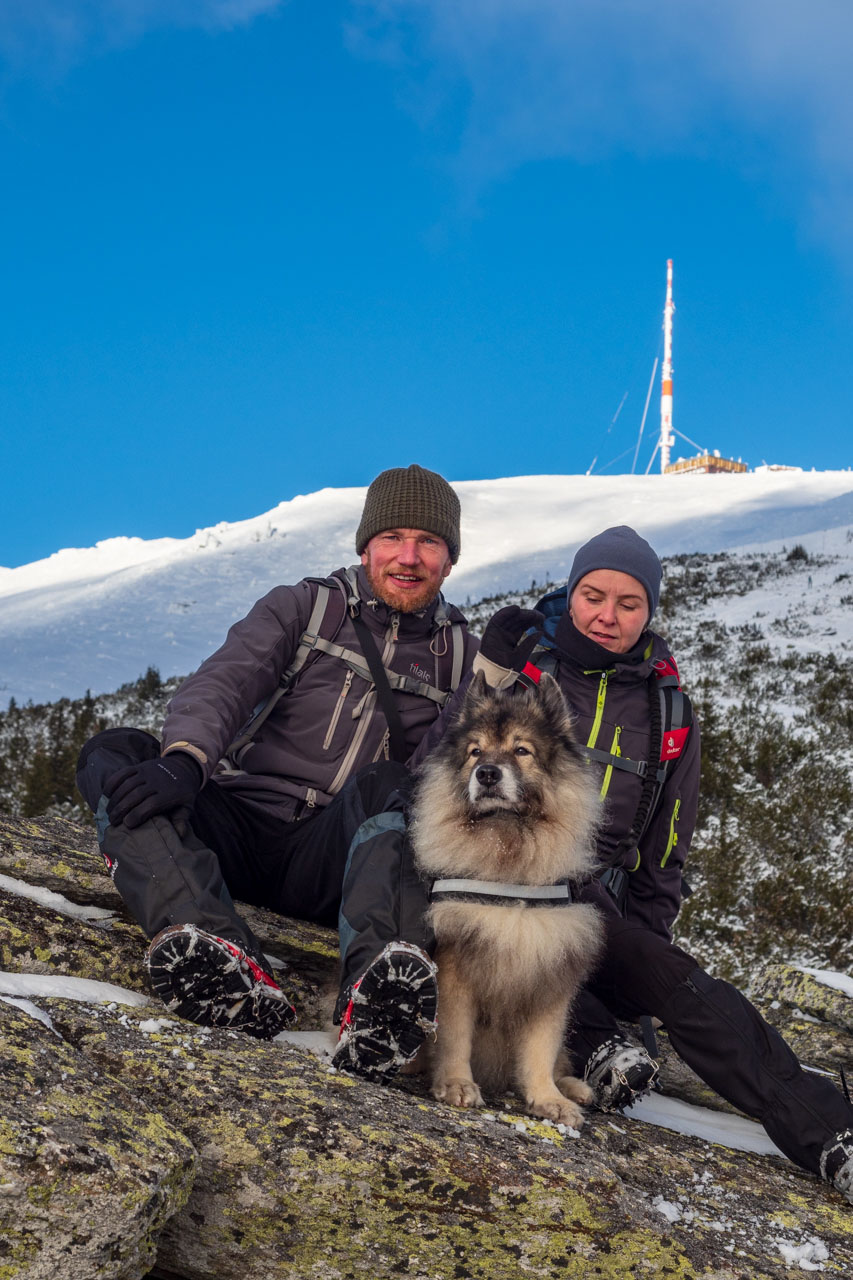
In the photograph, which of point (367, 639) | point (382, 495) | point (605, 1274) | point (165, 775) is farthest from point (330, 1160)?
point (382, 495)

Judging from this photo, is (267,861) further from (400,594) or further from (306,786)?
(400,594)

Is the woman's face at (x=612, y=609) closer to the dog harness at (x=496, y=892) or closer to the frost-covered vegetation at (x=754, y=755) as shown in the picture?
the dog harness at (x=496, y=892)

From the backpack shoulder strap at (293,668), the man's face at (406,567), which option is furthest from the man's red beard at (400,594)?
the backpack shoulder strap at (293,668)

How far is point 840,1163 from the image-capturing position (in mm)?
3092

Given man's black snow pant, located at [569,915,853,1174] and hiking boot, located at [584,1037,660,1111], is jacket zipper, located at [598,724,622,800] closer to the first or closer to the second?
man's black snow pant, located at [569,915,853,1174]

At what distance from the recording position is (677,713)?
4.11m

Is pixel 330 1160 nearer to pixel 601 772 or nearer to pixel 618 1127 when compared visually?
pixel 618 1127

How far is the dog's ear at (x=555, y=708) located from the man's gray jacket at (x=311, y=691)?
87 centimetres

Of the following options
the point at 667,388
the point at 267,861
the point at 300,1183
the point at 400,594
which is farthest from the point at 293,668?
the point at 667,388

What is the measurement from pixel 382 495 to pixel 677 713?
5.96 ft

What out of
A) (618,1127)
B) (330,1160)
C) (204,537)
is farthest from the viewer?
(204,537)

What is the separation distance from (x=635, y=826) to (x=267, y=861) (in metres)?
1.64

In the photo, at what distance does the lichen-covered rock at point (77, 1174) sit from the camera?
6.09 ft

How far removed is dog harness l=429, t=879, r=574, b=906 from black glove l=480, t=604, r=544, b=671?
99cm
